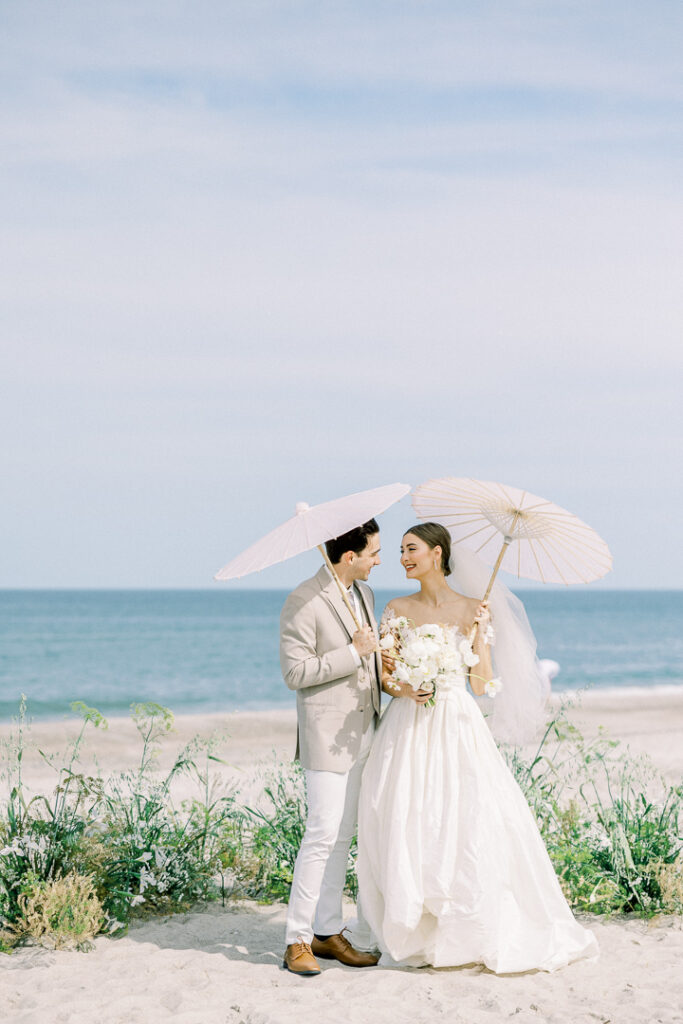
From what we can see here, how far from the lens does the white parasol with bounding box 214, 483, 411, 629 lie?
14.6 ft

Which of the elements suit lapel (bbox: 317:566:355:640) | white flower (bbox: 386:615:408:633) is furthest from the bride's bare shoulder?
suit lapel (bbox: 317:566:355:640)

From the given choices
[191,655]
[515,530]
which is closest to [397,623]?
[515,530]

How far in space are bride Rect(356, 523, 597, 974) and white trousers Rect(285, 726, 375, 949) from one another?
81 millimetres

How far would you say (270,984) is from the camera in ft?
15.4

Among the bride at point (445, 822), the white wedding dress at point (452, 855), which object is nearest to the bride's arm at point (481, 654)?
the bride at point (445, 822)

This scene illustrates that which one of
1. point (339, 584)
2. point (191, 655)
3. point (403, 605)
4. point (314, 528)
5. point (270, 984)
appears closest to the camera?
point (314, 528)

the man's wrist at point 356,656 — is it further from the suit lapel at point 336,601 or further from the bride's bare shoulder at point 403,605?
the bride's bare shoulder at point 403,605

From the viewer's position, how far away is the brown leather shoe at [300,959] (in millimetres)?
4750

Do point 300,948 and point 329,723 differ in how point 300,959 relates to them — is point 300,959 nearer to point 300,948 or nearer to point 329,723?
point 300,948

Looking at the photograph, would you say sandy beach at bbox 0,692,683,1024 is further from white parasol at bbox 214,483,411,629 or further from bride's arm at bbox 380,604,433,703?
white parasol at bbox 214,483,411,629

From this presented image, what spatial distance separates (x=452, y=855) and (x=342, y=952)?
79cm

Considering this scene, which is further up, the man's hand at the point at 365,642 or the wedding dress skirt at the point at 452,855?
the man's hand at the point at 365,642

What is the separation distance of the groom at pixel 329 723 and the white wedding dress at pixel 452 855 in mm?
123

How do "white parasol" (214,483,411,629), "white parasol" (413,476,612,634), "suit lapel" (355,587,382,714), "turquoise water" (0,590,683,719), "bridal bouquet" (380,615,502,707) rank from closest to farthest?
"white parasol" (214,483,411,629), "bridal bouquet" (380,615,502,707), "suit lapel" (355,587,382,714), "white parasol" (413,476,612,634), "turquoise water" (0,590,683,719)
